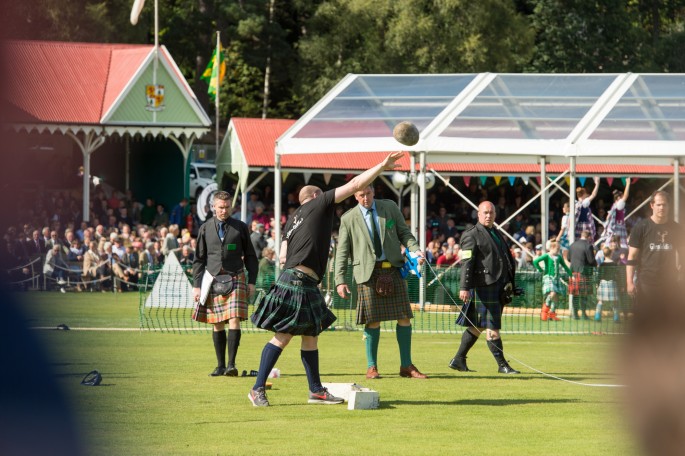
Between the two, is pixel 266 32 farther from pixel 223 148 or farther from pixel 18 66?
pixel 18 66

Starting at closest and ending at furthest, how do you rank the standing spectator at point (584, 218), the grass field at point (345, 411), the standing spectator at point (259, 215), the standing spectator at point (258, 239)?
the grass field at point (345, 411)
the standing spectator at point (584, 218)
the standing spectator at point (258, 239)
the standing spectator at point (259, 215)

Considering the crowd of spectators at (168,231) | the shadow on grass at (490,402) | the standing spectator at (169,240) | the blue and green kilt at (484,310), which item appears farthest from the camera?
the standing spectator at (169,240)

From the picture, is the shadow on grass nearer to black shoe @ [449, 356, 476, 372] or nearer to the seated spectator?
black shoe @ [449, 356, 476, 372]

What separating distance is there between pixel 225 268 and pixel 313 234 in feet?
7.12

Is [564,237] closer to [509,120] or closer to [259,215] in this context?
[509,120]

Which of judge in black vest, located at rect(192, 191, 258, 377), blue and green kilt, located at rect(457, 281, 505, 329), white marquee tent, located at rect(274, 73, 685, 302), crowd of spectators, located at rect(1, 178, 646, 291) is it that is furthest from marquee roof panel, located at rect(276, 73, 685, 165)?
judge in black vest, located at rect(192, 191, 258, 377)

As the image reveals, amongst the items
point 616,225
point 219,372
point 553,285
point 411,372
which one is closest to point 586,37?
point 616,225

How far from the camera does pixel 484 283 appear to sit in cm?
1048

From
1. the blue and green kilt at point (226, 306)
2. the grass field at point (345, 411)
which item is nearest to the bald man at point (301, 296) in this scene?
the grass field at point (345, 411)

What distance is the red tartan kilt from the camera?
55.0 ft

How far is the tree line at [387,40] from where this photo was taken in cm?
4475

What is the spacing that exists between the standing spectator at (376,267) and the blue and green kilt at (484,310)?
672 millimetres

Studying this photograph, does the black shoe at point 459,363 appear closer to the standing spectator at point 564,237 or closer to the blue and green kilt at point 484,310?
the blue and green kilt at point 484,310

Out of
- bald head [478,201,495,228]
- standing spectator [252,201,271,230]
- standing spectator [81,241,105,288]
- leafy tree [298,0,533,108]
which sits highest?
leafy tree [298,0,533,108]
